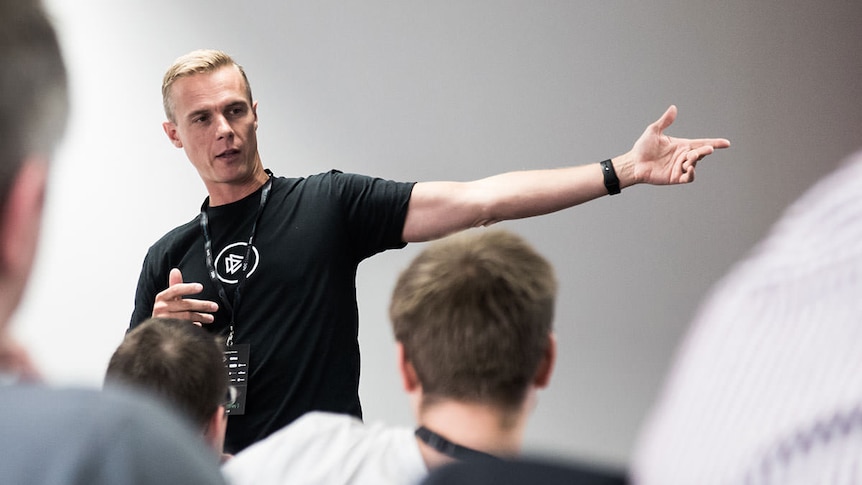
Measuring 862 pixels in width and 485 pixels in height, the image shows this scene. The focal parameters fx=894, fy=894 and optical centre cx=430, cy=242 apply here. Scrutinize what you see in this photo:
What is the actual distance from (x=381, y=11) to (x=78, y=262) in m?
1.74

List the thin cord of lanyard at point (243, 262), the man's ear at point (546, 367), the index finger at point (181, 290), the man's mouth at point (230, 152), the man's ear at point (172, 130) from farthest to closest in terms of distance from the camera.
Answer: the man's ear at point (172, 130), the man's mouth at point (230, 152), the thin cord of lanyard at point (243, 262), the index finger at point (181, 290), the man's ear at point (546, 367)

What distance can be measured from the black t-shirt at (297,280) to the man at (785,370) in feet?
6.19

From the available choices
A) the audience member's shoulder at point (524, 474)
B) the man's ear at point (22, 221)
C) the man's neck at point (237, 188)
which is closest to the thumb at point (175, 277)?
the man's neck at point (237, 188)

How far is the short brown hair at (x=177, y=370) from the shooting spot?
1465mm

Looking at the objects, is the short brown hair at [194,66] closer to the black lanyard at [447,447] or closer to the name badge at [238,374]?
the name badge at [238,374]

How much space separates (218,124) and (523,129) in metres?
2.06

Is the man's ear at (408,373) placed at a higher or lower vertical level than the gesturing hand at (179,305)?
lower

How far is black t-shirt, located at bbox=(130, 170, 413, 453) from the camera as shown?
2217 mm

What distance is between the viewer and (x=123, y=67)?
3.85 meters

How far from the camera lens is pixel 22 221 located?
0.45 metres

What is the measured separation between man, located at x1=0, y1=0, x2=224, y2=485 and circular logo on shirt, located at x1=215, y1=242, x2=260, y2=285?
1846 millimetres

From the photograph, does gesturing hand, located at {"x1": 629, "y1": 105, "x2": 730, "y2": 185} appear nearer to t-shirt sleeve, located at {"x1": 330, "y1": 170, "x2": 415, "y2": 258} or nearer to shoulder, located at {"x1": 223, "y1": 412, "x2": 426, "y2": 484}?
t-shirt sleeve, located at {"x1": 330, "y1": 170, "x2": 415, "y2": 258}

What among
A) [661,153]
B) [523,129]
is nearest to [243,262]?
[661,153]

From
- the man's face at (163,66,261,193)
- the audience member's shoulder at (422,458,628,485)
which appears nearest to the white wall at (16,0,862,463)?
the man's face at (163,66,261,193)
